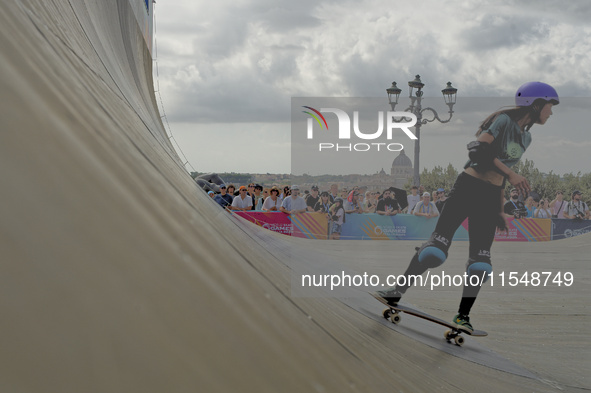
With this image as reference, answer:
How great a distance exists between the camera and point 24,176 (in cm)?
96

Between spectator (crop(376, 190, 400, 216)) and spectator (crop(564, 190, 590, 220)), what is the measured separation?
3308 mm

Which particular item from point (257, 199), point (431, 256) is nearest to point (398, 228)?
point (257, 199)

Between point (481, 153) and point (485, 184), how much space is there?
23 centimetres

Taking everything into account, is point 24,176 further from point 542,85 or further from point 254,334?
point 542,85

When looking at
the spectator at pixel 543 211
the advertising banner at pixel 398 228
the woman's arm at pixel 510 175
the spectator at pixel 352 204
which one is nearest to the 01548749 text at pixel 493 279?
the spectator at pixel 352 204

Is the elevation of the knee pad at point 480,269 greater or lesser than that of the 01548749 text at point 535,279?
greater

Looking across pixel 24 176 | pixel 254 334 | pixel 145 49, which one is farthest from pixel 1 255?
pixel 145 49

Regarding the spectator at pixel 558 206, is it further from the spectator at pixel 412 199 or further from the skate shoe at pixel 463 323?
the skate shoe at pixel 463 323

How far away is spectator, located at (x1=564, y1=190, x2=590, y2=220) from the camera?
33.4 feet

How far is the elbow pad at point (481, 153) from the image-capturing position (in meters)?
3.84

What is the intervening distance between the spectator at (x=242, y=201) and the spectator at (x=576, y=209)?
6101mm

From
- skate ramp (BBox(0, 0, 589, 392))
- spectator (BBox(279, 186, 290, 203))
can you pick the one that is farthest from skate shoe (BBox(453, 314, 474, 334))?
spectator (BBox(279, 186, 290, 203))

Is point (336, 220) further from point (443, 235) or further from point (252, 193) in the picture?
point (443, 235)

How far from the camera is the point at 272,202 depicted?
1046 cm
